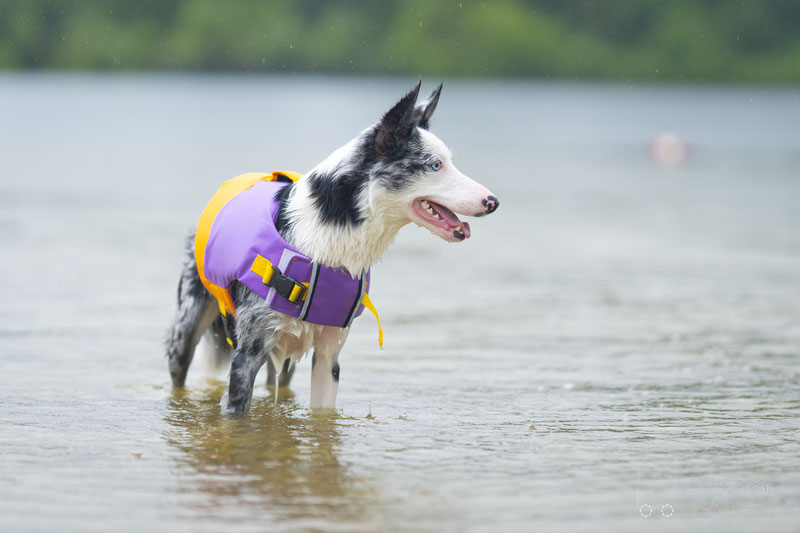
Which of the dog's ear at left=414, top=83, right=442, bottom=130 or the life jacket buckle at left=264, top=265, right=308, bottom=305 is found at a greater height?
the dog's ear at left=414, top=83, right=442, bottom=130

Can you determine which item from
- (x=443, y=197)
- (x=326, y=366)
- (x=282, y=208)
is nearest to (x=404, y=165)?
(x=443, y=197)

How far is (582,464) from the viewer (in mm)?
5777

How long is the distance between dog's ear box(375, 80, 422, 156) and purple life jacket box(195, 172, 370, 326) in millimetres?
736

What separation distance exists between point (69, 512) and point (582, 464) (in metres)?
2.53

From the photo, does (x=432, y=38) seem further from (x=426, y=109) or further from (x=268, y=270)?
(x=268, y=270)

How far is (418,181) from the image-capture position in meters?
5.87

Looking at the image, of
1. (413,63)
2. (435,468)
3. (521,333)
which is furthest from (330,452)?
(413,63)

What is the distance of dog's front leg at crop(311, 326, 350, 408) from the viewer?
254 inches

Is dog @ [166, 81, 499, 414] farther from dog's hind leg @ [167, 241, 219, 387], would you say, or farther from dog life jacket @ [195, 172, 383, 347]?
dog's hind leg @ [167, 241, 219, 387]

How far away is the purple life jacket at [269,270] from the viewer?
604cm

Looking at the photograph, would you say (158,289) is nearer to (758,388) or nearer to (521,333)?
(521,333)

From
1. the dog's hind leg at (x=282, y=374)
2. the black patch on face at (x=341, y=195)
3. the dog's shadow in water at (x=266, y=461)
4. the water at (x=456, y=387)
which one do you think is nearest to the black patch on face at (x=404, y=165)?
the black patch on face at (x=341, y=195)

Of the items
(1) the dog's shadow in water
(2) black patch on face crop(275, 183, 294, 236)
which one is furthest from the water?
(2) black patch on face crop(275, 183, 294, 236)

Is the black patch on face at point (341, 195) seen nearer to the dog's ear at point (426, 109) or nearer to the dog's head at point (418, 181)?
the dog's head at point (418, 181)
